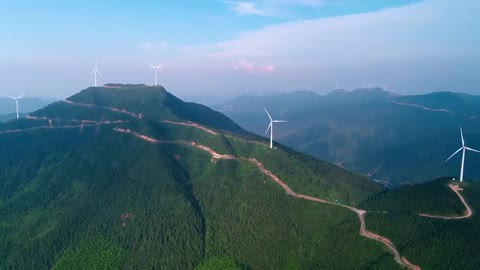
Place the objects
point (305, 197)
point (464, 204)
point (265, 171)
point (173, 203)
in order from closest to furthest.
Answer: point (464, 204), point (305, 197), point (173, 203), point (265, 171)

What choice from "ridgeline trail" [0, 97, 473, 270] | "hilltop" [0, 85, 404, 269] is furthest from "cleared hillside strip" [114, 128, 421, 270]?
"hilltop" [0, 85, 404, 269]

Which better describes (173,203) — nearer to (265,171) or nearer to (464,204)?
→ (265,171)

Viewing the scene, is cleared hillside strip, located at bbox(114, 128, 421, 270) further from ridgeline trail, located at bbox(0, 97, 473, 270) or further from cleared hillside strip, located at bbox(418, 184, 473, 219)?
cleared hillside strip, located at bbox(418, 184, 473, 219)

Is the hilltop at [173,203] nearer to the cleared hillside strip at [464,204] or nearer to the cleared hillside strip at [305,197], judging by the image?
the cleared hillside strip at [305,197]

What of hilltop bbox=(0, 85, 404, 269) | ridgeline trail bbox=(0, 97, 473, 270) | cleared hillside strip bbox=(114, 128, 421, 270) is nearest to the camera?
cleared hillside strip bbox=(114, 128, 421, 270)

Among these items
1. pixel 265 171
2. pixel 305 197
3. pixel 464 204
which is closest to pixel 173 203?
pixel 265 171

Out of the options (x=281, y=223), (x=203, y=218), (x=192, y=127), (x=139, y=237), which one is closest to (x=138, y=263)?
(x=139, y=237)

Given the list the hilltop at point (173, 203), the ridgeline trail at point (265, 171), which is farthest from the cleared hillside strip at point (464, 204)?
the hilltop at point (173, 203)

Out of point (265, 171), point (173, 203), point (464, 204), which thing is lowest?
point (173, 203)

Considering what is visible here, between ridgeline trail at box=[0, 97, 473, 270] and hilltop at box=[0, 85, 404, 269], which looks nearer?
ridgeline trail at box=[0, 97, 473, 270]
